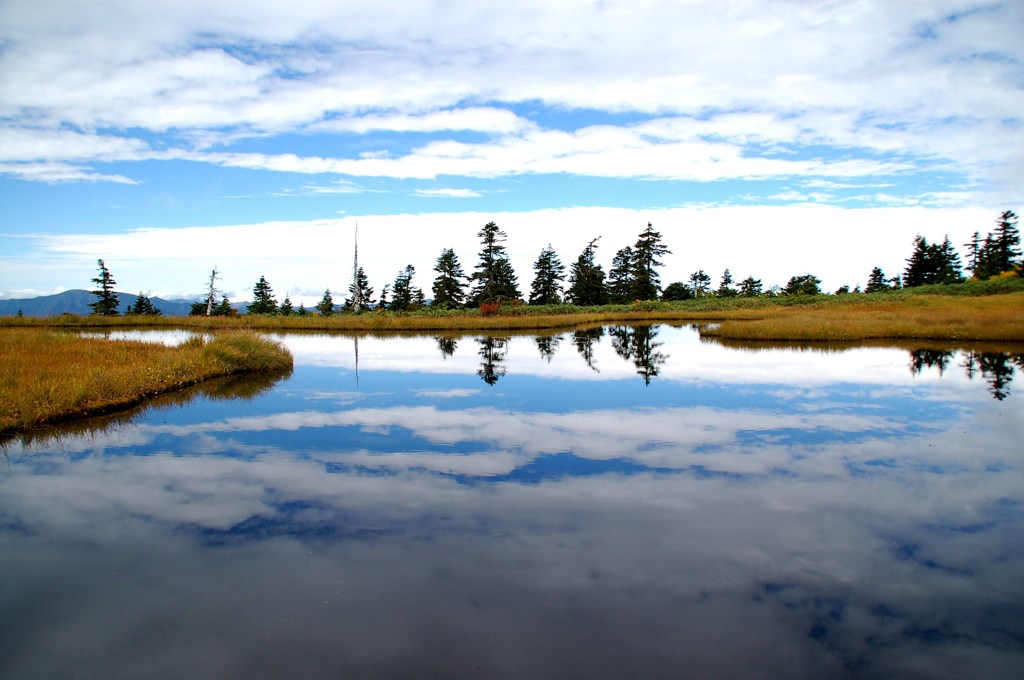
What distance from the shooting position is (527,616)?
5.64 m

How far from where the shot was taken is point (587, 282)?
85.4 metres

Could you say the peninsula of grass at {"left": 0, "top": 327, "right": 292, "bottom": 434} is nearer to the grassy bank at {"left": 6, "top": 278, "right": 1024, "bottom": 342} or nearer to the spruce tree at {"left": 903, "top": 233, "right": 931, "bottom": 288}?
the grassy bank at {"left": 6, "top": 278, "right": 1024, "bottom": 342}

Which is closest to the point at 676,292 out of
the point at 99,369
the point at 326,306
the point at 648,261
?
the point at 648,261

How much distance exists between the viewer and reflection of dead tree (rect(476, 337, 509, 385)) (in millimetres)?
22398

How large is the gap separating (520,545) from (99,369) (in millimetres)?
15650

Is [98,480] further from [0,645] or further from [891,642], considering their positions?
[891,642]

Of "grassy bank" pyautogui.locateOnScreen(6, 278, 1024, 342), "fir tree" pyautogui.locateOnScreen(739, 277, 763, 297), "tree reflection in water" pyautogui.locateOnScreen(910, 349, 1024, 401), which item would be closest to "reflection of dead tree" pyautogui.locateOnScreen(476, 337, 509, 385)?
"grassy bank" pyautogui.locateOnScreen(6, 278, 1024, 342)

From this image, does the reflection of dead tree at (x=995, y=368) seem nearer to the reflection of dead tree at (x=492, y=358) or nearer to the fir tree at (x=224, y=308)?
the reflection of dead tree at (x=492, y=358)

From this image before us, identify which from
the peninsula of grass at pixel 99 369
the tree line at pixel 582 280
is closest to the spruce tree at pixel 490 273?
the tree line at pixel 582 280

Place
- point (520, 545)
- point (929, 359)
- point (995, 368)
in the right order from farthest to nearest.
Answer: point (929, 359) → point (995, 368) → point (520, 545)

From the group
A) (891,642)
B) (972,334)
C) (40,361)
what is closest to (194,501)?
(891,642)

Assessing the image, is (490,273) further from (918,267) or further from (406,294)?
(918,267)

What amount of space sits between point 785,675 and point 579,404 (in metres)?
11.9

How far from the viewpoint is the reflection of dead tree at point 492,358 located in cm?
2240
